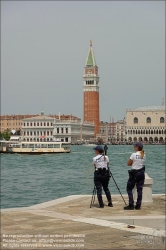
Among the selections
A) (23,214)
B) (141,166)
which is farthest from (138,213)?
(23,214)

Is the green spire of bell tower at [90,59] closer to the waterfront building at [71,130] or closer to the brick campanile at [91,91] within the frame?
the brick campanile at [91,91]

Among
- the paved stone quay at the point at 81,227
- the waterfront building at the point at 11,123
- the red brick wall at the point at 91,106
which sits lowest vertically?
the paved stone quay at the point at 81,227

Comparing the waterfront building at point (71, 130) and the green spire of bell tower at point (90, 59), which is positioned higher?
the green spire of bell tower at point (90, 59)

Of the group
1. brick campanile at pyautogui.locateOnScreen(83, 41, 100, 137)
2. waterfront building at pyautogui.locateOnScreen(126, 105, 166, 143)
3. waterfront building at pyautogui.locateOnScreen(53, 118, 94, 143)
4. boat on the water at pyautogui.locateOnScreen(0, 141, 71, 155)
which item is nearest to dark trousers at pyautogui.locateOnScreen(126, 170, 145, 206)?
boat on the water at pyautogui.locateOnScreen(0, 141, 71, 155)

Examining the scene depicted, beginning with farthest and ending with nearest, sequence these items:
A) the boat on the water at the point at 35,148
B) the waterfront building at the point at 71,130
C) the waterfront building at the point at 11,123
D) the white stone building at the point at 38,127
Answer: the waterfront building at the point at 11,123
the white stone building at the point at 38,127
the waterfront building at the point at 71,130
the boat on the water at the point at 35,148

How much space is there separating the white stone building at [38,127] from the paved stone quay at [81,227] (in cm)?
9891

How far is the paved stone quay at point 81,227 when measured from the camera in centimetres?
456

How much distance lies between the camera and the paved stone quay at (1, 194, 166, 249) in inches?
180

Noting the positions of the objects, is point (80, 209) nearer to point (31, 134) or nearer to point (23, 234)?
point (23, 234)

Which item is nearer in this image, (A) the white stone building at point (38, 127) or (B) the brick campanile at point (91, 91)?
(A) the white stone building at point (38, 127)

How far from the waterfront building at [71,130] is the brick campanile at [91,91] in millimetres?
1618

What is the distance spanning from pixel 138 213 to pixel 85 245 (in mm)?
2215

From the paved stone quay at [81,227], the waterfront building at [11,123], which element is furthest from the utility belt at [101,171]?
the waterfront building at [11,123]

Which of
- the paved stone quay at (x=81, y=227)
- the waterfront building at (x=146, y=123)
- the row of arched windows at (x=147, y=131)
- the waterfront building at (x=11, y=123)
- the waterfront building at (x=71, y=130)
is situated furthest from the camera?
the waterfront building at (x=11, y=123)
